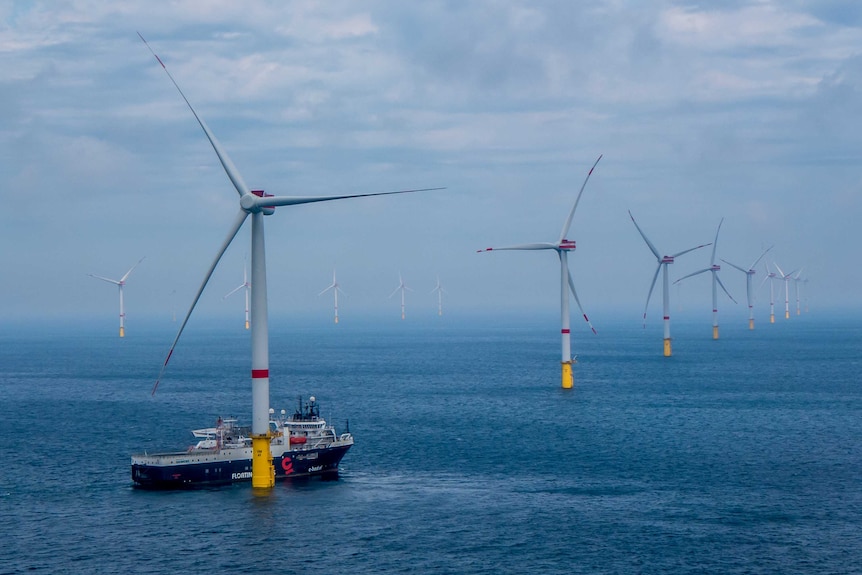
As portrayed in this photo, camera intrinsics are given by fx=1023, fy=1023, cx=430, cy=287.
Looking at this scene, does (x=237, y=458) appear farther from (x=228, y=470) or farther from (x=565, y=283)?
(x=565, y=283)

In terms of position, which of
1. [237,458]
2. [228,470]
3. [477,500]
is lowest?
[477,500]

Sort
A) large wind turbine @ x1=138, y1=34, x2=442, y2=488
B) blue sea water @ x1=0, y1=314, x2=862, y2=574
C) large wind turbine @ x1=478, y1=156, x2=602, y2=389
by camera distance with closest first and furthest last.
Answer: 1. blue sea water @ x1=0, y1=314, x2=862, y2=574
2. large wind turbine @ x1=138, y1=34, x2=442, y2=488
3. large wind turbine @ x1=478, y1=156, x2=602, y2=389

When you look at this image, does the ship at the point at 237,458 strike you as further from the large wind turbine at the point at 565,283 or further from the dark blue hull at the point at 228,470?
the large wind turbine at the point at 565,283

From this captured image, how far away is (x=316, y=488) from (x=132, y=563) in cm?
2949

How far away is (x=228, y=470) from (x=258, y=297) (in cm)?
2072

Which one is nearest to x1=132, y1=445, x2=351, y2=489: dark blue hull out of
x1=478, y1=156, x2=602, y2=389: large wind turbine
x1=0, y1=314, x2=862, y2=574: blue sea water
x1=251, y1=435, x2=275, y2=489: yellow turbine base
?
x1=0, y1=314, x2=862, y2=574: blue sea water

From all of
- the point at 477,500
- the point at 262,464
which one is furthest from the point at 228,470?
the point at 477,500

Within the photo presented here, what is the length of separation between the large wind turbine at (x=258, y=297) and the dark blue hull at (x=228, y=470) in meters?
7.29

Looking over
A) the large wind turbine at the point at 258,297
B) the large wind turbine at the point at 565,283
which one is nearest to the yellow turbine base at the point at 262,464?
the large wind turbine at the point at 258,297

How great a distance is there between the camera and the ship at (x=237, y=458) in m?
101

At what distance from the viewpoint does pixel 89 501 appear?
94.1m

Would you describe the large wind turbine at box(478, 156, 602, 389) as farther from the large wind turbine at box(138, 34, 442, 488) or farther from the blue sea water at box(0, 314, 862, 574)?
the large wind turbine at box(138, 34, 442, 488)

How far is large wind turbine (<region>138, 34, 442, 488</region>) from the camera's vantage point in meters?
91.8

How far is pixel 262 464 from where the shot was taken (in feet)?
314
